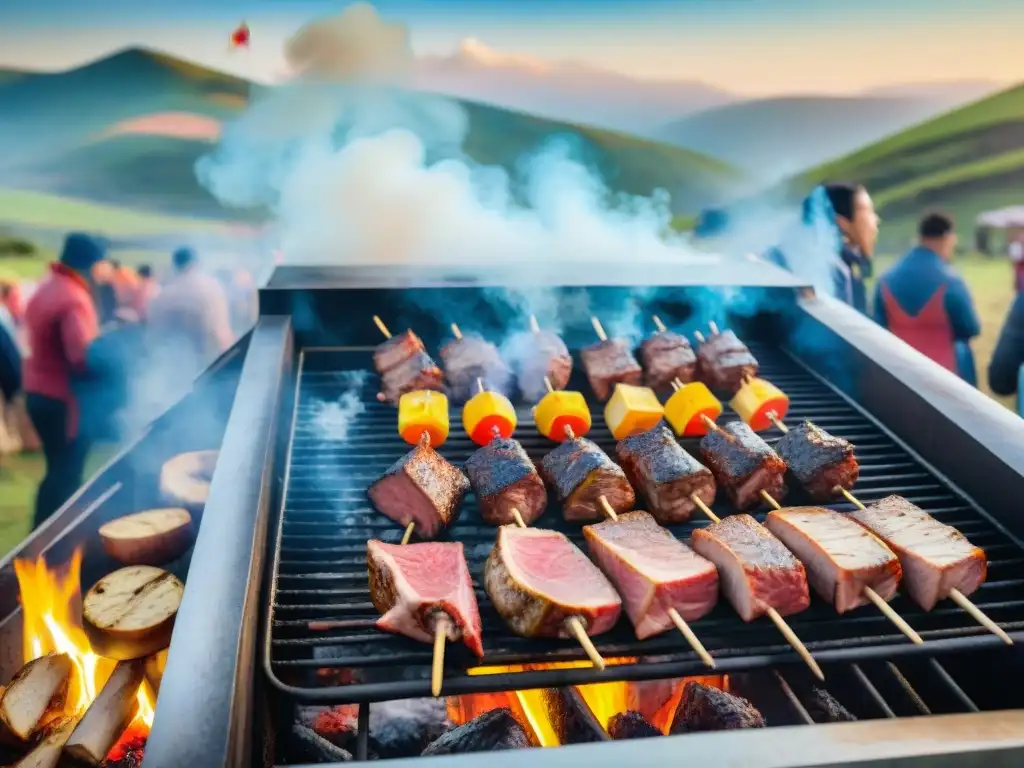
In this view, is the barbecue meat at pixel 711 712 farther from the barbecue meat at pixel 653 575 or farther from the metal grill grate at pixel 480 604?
the barbecue meat at pixel 653 575

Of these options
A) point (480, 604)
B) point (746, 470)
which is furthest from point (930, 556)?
point (480, 604)

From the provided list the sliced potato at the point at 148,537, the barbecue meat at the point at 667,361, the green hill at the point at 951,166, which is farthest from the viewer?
the green hill at the point at 951,166

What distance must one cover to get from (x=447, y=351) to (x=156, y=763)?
2923mm

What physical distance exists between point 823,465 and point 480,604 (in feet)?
5.75

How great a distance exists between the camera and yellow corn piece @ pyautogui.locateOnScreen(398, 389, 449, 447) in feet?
12.1

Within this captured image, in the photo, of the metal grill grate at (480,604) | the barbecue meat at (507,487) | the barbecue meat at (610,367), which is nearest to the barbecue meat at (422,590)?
the metal grill grate at (480,604)

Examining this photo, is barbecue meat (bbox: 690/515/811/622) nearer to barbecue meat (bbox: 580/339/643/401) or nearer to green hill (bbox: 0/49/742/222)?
barbecue meat (bbox: 580/339/643/401)

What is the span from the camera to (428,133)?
49.0 ft

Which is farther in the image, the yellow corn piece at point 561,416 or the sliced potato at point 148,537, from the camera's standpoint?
the yellow corn piece at point 561,416

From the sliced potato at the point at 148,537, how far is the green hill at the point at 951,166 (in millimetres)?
17558

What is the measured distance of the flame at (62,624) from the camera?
3.33 metres

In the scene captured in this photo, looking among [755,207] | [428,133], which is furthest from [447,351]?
[755,207]

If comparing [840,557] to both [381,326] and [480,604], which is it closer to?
[480,604]

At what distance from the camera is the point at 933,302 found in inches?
251
